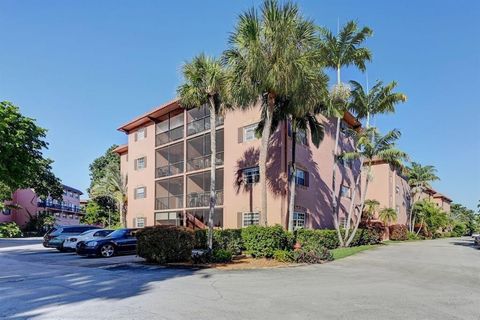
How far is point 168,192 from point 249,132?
11.9m

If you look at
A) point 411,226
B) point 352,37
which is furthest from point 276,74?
point 411,226

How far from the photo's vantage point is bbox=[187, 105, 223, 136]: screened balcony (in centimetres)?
2995

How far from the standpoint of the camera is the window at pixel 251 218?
81.8 feet

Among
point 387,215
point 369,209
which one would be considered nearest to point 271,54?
point 369,209

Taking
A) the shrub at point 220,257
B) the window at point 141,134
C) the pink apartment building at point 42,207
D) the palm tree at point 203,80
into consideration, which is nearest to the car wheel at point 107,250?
the palm tree at point 203,80

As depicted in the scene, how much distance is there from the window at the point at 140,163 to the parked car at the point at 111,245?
52.0ft

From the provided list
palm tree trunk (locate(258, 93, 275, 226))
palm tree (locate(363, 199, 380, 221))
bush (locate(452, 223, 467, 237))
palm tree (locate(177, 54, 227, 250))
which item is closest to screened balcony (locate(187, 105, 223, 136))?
palm tree trunk (locate(258, 93, 275, 226))

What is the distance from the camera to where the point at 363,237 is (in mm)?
30000

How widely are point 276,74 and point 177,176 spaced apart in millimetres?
17004

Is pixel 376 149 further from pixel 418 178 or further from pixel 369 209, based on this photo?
pixel 418 178

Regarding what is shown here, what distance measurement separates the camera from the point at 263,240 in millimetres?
18422

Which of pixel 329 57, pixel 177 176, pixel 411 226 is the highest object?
pixel 329 57

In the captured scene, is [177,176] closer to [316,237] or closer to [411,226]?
[316,237]

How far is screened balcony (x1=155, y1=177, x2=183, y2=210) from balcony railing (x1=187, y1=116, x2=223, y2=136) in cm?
403
